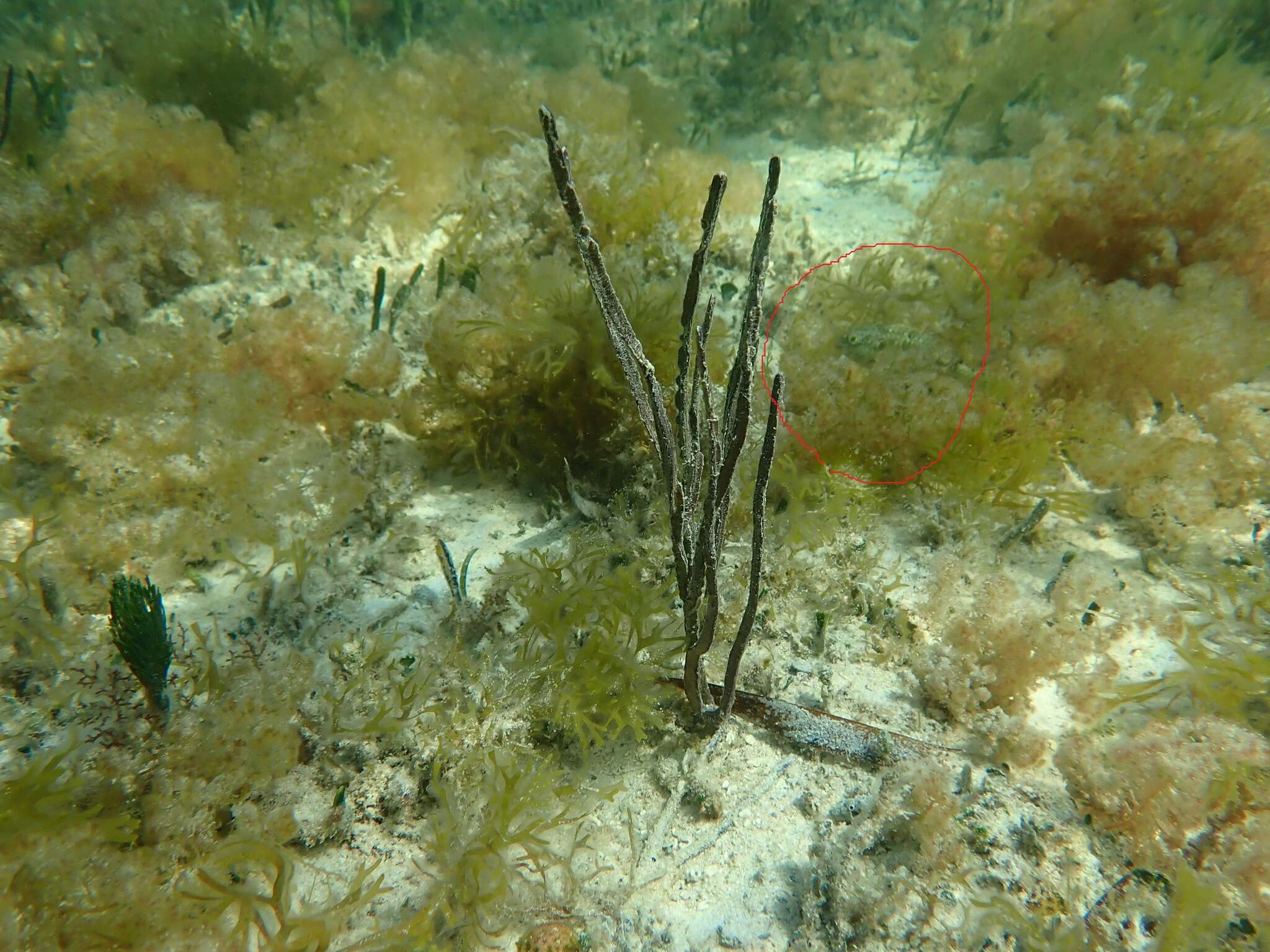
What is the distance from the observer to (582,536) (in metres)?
3.12

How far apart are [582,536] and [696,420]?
1242mm

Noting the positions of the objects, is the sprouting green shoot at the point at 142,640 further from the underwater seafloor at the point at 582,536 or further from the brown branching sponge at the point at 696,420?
the brown branching sponge at the point at 696,420

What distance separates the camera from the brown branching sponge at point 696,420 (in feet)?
5.52

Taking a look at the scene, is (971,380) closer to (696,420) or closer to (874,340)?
(874,340)

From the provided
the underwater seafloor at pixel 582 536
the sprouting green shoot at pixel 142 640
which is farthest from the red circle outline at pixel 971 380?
the sprouting green shoot at pixel 142 640

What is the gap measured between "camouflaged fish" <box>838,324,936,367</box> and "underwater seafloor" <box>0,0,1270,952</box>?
40 millimetres

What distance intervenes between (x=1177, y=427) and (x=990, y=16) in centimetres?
789

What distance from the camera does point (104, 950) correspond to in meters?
1.66

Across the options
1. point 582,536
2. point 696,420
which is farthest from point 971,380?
point 582,536

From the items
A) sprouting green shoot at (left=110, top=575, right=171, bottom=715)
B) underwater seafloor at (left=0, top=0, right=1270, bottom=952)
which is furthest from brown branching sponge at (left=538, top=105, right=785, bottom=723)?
sprouting green shoot at (left=110, top=575, right=171, bottom=715)

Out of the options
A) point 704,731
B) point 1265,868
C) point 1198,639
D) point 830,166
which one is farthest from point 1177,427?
point 830,166

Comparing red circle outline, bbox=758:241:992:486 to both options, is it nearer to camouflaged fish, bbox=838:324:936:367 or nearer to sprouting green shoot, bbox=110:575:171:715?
camouflaged fish, bbox=838:324:936:367

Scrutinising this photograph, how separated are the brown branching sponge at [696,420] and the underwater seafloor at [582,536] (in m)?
0.36

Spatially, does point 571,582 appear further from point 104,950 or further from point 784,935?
point 104,950
